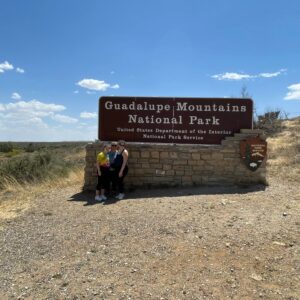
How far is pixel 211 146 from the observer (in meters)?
12.0

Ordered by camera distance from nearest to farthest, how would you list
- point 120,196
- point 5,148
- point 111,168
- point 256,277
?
point 256,277
point 120,196
point 111,168
point 5,148

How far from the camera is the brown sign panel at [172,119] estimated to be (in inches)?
479

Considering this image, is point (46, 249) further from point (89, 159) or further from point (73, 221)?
point (89, 159)

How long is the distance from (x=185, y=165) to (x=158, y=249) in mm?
5490

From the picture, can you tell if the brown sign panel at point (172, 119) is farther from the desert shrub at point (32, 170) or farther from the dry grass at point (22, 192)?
the desert shrub at point (32, 170)

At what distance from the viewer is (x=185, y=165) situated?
12.0 metres

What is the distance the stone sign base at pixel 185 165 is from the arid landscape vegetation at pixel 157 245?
0.41m

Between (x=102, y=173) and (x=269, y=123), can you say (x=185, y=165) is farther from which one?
(x=269, y=123)

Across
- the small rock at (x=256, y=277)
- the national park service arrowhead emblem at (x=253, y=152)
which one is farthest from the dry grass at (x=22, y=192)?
the small rock at (x=256, y=277)

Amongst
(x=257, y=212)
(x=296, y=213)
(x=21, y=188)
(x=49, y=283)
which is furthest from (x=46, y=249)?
(x=21, y=188)

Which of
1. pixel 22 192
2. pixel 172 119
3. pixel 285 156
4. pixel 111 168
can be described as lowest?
pixel 22 192

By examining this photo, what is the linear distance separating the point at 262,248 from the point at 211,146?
5708 millimetres

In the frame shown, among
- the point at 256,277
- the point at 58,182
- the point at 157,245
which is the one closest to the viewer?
the point at 256,277

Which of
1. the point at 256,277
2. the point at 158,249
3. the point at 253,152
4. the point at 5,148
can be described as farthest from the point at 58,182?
the point at 5,148
